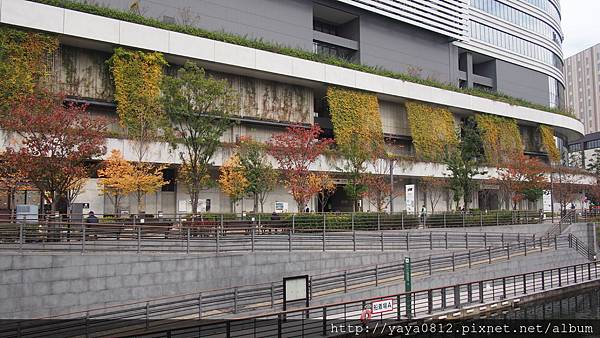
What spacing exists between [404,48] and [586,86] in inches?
3989

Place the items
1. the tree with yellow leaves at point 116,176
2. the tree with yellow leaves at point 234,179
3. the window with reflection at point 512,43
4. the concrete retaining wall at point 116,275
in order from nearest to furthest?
the concrete retaining wall at point 116,275 → the tree with yellow leaves at point 116,176 → the tree with yellow leaves at point 234,179 → the window with reflection at point 512,43

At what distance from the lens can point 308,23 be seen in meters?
41.7

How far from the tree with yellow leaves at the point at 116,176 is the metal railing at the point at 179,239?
6.16m

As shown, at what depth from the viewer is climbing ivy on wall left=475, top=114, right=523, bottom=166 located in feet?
157

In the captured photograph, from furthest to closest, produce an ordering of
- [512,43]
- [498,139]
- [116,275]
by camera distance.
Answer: [512,43] → [498,139] → [116,275]

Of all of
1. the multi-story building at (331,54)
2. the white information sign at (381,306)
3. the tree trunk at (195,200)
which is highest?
the multi-story building at (331,54)

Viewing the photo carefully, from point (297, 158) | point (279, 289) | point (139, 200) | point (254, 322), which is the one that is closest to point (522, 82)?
point (297, 158)

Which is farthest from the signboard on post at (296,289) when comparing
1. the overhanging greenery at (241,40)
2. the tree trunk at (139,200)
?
the overhanging greenery at (241,40)

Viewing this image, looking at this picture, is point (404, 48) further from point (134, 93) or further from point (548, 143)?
point (134, 93)

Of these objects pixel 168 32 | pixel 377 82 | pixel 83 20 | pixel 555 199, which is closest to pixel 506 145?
pixel 555 199

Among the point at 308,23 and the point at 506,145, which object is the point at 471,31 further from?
the point at 308,23

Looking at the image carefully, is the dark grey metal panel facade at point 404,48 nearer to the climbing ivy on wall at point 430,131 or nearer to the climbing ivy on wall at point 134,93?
the climbing ivy on wall at point 430,131

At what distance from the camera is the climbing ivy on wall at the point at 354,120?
38906 mm

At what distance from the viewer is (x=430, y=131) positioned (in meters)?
44.3
